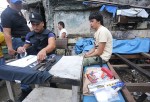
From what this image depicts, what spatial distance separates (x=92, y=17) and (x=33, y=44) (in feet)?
4.71

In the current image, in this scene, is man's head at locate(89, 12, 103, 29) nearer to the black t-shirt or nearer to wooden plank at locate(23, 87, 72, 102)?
the black t-shirt

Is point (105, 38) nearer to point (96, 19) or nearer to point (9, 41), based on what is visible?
point (96, 19)

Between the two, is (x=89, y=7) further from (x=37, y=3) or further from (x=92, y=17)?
(x=92, y=17)

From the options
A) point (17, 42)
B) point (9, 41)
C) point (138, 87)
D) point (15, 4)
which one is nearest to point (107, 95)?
point (138, 87)

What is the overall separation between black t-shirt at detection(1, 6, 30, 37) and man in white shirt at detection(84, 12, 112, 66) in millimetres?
1666

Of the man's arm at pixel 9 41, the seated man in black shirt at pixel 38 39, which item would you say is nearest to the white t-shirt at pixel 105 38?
the seated man in black shirt at pixel 38 39

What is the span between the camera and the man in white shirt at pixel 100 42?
11.2ft

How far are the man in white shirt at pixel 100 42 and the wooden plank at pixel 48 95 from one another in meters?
1.37

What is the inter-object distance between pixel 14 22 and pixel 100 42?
6.67 ft

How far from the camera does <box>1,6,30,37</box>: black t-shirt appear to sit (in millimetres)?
3496

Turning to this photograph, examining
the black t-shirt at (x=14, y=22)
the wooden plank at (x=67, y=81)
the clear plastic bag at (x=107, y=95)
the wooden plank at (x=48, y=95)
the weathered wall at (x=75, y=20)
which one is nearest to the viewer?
the wooden plank at (x=67, y=81)

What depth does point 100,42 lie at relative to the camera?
11.2ft

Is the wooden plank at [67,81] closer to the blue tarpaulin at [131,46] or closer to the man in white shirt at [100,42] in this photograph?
the man in white shirt at [100,42]

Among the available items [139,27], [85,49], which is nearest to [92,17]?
[85,49]
